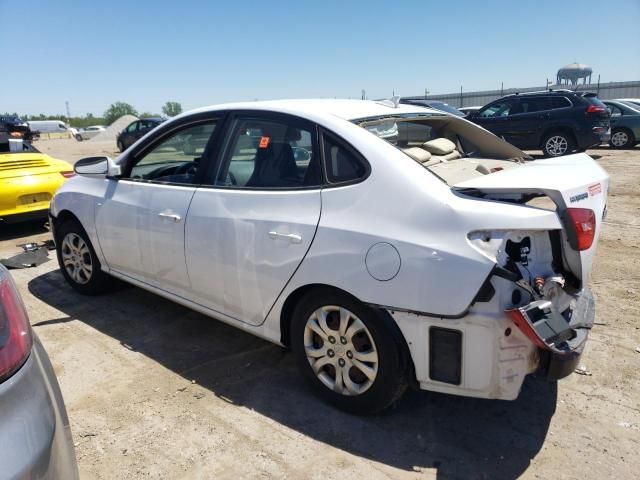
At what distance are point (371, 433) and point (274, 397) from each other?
651mm

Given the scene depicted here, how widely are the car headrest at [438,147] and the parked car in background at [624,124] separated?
1449 cm

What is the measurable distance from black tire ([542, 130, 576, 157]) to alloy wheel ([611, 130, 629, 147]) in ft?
12.9

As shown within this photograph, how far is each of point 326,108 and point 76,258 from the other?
2.80 metres

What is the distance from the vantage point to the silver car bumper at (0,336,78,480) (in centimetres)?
138

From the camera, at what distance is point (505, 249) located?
7.43ft

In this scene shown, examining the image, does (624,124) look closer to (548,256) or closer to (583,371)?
(583,371)

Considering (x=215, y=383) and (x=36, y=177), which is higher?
(x=36, y=177)

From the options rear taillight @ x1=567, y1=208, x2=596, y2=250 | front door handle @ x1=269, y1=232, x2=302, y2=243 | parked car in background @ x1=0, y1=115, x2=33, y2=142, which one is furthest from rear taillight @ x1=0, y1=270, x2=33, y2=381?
parked car in background @ x1=0, y1=115, x2=33, y2=142

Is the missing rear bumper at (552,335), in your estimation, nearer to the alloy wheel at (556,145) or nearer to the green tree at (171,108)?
the alloy wheel at (556,145)

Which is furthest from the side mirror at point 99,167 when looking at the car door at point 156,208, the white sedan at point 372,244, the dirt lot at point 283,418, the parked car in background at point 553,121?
the parked car in background at point 553,121

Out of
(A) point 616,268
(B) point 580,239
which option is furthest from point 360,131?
(A) point 616,268

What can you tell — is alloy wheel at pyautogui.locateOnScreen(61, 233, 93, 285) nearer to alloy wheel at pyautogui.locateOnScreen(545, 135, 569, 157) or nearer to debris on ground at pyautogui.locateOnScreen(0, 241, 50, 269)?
debris on ground at pyautogui.locateOnScreen(0, 241, 50, 269)

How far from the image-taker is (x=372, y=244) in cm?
240

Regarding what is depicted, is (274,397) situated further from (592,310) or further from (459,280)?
(592,310)
